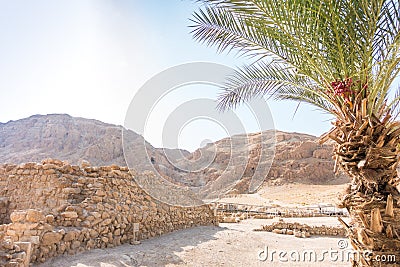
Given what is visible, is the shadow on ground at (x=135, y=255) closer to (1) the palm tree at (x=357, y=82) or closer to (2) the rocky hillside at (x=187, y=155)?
(1) the palm tree at (x=357, y=82)

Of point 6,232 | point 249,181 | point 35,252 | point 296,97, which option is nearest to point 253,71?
point 296,97

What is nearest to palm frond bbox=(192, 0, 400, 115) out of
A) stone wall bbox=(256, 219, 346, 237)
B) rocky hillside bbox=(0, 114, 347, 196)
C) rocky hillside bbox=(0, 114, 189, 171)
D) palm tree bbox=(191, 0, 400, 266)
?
palm tree bbox=(191, 0, 400, 266)

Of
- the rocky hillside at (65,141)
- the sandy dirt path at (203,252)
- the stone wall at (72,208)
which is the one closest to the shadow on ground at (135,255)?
the sandy dirt path at (203,252)

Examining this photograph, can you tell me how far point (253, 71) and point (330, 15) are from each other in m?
1.80

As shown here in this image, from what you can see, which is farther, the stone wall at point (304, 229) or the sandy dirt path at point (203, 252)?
the stone wall at point (304, 229)

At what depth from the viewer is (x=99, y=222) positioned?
5914 millimetres

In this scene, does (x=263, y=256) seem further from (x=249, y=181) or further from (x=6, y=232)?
(x=249, y=181)

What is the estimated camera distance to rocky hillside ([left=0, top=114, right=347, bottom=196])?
38.9 meters

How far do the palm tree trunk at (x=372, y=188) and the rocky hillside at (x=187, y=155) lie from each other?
3230 centimetres

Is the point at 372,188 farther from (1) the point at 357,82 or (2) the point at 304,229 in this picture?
(2) the point at 304,229

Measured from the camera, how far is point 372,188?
3094 mm

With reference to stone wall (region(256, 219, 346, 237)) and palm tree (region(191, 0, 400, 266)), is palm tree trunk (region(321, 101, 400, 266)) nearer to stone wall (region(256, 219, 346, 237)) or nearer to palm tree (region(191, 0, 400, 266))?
palm tree (region(191, 0, 400, 266))

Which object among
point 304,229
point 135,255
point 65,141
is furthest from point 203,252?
point 65,141

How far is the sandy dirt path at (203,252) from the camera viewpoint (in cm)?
498
